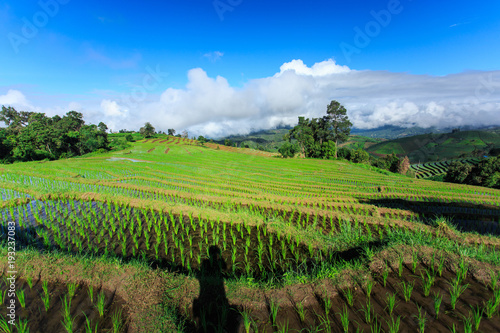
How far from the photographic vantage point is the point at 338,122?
51.5m

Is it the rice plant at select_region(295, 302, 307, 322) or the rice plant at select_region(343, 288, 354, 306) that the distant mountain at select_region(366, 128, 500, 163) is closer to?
the rice plant at select_region(343, 288, 354, 306)

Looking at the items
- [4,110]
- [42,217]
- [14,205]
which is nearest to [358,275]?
[42,217]

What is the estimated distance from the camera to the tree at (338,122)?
166 feet

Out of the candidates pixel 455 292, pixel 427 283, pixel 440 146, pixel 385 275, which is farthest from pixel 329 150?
pixel 440 146

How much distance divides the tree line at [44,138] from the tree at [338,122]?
58.9 m

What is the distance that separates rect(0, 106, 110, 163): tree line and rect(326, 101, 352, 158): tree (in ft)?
193

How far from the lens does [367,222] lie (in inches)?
311

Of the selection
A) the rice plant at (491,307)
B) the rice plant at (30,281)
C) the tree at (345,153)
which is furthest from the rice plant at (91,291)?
the tree at (345,153)

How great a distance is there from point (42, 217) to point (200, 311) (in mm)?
9442

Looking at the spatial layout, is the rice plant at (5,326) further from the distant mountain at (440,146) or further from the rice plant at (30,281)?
the distant mountain at (440,146)

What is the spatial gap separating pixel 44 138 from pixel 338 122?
67.8 meters

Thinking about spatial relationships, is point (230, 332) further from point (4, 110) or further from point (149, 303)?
point (4, 110)

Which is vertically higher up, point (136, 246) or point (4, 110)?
point (4, 110)

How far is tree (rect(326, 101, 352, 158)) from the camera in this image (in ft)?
166
